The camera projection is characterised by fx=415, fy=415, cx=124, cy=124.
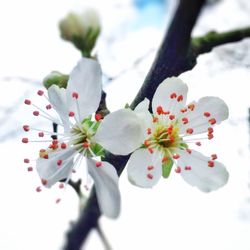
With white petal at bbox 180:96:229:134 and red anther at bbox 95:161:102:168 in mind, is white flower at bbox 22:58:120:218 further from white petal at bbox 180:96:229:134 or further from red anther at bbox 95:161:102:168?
white petal at bbox 180:96:229:134

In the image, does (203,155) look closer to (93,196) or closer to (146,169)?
(146,169)

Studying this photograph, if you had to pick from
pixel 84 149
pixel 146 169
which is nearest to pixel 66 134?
pixel 84 149

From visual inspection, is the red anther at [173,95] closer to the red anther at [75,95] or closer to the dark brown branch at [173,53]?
the dark brown branch at [173,53]

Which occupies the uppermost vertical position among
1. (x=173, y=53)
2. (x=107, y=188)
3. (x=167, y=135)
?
(x=173, y=53)

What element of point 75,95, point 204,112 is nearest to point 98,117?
point 75,95

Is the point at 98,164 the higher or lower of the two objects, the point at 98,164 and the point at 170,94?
the lower

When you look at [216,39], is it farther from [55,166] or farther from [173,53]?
[55,166]
